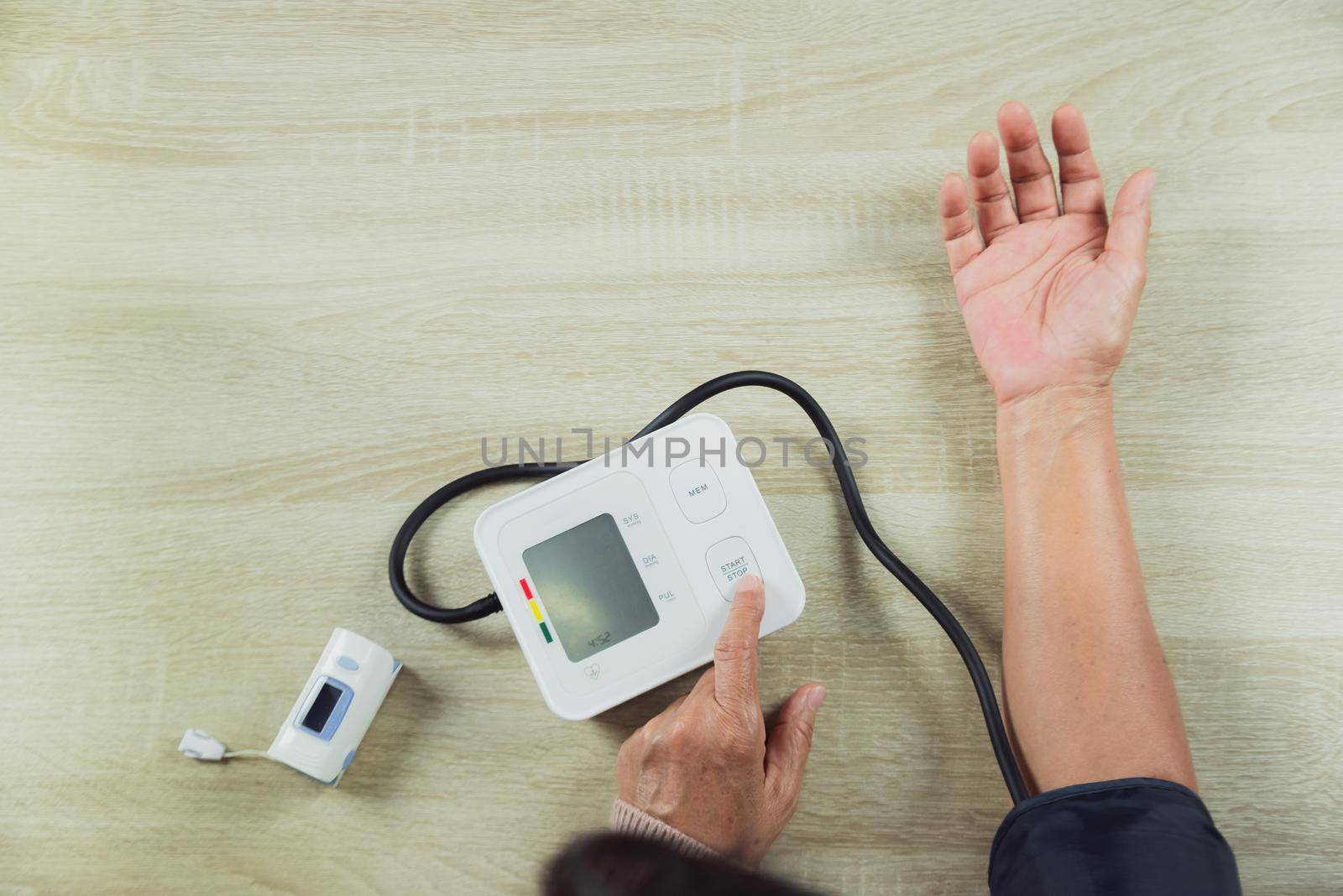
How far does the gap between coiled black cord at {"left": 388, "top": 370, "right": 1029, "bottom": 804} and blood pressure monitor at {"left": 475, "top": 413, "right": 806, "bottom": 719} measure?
4 cm

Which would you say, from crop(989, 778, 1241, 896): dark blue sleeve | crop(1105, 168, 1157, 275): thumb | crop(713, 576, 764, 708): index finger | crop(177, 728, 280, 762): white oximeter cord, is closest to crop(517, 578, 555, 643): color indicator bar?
crop(713, 576, 764, 708): index finger

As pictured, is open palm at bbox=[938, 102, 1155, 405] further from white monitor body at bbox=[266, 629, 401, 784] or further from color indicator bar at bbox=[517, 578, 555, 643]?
white monitor body at bbox=[266, 629, 401, 784]

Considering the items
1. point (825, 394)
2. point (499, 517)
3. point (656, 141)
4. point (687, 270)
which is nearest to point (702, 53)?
point (656, 141)

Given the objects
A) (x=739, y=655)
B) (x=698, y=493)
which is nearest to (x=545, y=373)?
(x=698, y=493)

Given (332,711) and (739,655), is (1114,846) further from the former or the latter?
(332,711)

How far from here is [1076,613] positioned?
0.58m

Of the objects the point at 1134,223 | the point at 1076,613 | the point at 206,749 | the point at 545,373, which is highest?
the point at 1134,223

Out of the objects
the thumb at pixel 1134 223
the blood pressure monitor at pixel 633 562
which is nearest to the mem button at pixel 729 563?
the blood pressure monitor at pixel 633 562

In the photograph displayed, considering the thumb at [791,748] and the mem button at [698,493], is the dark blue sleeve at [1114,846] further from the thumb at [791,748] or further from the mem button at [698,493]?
the mem button at [698,493]

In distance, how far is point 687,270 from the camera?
0.68 meters

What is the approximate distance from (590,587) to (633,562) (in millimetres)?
37

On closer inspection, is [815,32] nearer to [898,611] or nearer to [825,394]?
[825,394]

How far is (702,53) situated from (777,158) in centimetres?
12

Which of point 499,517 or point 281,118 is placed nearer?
point 499,517
